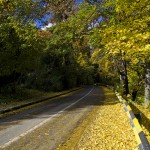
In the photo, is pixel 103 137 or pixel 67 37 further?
pixel 67 37

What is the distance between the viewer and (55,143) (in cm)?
821

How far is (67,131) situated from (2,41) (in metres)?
16.2

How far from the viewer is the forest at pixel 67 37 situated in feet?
36.9

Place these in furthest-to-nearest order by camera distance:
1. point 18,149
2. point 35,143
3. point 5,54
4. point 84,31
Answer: point 5,54 → point 84,31 → point 35,143 → point 18,149

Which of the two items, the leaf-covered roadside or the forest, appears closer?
the leaf-covered roadside

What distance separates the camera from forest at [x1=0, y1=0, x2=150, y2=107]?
11.2 metres

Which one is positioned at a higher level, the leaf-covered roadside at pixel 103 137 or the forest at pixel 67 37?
the forest at pixel 67 37

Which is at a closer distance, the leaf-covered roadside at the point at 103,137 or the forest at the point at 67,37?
the leaf-covered roadside at the point at 103,137

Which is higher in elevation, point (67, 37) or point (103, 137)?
point (67, 37)

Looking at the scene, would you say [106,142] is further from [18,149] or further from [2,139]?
[2,139]

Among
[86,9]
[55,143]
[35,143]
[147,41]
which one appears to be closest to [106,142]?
[55,143]

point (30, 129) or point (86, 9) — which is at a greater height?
point (86, 9)

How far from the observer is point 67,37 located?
2064 cm

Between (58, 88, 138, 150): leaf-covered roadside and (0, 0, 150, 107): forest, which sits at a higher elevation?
(0, 0, 150, 107): forest
